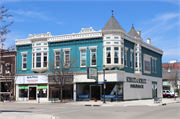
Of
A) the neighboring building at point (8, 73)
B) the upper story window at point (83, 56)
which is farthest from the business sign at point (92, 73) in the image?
the neighboring building at point (8, 73)

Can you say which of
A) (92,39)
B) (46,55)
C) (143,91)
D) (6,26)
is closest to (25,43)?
(46,55)

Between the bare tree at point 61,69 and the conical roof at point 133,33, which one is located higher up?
the conical roof at point 133,33

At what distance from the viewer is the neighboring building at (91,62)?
34844 mm

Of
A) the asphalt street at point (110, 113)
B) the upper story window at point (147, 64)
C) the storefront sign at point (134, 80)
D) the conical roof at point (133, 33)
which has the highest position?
the conical roof at point (133, 33)

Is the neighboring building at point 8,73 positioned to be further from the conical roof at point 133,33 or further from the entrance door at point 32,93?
the conical roof at point 133,33

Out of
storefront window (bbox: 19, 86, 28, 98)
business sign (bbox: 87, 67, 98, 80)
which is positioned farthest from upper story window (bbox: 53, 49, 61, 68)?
storefront window (bbox: 19, 86, 28, 98)

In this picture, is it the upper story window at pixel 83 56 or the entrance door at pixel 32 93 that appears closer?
the upper story window at pixel 83 56

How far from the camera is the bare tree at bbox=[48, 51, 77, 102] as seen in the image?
111 feet

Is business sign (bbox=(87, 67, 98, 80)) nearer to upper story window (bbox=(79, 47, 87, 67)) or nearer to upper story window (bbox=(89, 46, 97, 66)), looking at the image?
upper story window (bbox=(89, 46, 97, 66))

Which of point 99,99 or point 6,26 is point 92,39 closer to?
point 99,99

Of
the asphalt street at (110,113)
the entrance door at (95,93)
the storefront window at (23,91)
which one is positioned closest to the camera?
the asphalt street at (110,113)

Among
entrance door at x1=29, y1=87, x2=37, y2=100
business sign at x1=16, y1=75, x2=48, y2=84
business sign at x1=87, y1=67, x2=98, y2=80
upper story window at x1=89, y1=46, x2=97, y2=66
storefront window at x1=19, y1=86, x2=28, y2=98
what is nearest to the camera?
business sign at x1=87, y1=67, x2=98, y2=80

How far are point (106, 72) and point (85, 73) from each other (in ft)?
11.1

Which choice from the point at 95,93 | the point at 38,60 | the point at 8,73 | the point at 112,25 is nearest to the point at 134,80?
the point at 95,93
